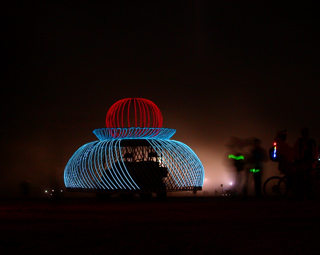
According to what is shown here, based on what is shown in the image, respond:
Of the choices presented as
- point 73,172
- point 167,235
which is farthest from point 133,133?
point 167,235

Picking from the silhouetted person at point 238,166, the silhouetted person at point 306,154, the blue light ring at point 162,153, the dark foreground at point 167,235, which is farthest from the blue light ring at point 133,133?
the dark foreground at point 167,235

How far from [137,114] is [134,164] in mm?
1614

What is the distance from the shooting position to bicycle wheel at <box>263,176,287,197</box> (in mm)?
7770

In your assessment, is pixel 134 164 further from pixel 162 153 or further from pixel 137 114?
pixel 137 114

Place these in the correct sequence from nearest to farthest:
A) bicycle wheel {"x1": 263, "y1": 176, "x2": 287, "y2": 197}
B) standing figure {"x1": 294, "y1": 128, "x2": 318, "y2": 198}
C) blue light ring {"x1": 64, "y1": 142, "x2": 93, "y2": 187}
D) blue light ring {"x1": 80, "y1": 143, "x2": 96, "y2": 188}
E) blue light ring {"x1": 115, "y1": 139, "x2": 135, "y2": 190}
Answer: standing figure {"x1": 294, "y1": 128, "x2": 318, "y2": 198}, bicycle wheel {"x1": 263, "y1": 176, "x2": 287, "y2": 197}, blue light ring {"x1": 115, "y1": 139, "x2": 135, "y2": 190}, blue light ring {"x1": 80, "y1": 143, "x2": 96, "y2": 188}, blue light ring {"x1": 64, "y1": 142, "x2": 93, "y2": 187}

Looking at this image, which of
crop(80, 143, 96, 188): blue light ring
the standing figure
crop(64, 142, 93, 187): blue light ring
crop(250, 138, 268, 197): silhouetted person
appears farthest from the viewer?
crop(64, 142, 93, 187): blue light ring

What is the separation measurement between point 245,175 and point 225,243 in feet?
21.6

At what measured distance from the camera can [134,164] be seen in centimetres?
978

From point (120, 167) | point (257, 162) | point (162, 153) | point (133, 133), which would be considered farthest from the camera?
point (133, 133)

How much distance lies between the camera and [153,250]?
9.89 feet

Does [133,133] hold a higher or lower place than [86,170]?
higher

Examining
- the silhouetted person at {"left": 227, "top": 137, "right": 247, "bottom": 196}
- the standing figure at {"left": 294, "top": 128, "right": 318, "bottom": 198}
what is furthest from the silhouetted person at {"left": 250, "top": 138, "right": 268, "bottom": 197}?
the standing figure at {"left": 294, "top": 128, "right": 318, "bottom": 198}

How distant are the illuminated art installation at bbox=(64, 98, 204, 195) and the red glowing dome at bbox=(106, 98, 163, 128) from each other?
126 mm

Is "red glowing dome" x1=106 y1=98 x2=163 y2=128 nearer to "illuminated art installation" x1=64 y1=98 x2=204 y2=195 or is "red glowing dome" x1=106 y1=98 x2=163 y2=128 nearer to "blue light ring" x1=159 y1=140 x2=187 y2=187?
"illuminated art installation" x1=64 y1=98 x2=204 y2=195
